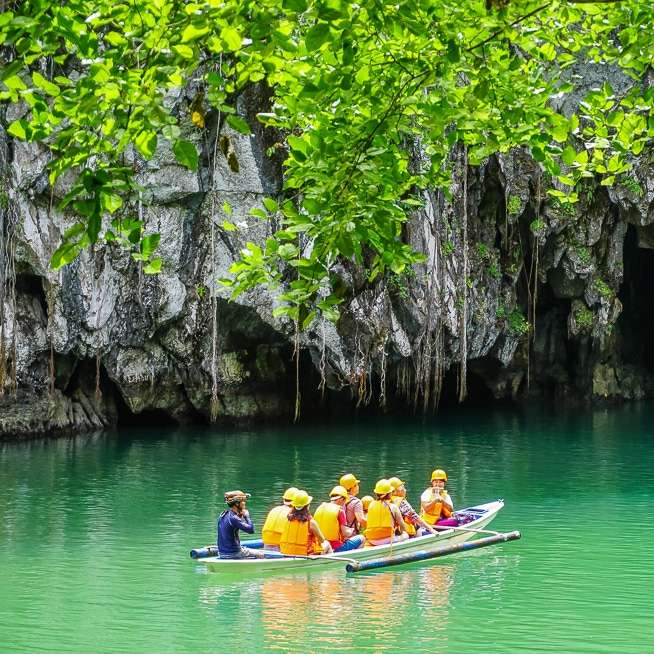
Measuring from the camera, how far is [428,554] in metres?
13.1

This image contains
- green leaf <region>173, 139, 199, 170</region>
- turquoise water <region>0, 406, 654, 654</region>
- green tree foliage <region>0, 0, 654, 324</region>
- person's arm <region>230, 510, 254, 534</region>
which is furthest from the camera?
person's arm <region>230, 510, 254, 534</region>

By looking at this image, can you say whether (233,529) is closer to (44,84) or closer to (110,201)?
(110,201)

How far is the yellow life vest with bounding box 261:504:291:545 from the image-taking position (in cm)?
1277

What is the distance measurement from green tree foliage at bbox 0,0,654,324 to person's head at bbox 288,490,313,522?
23.7ft

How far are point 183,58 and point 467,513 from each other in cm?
1183

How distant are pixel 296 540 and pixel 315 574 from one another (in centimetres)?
47

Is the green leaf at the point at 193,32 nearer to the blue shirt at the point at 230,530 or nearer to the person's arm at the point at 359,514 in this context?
the blue shirt at the point at 230,530

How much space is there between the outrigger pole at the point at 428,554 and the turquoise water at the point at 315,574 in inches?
4.7

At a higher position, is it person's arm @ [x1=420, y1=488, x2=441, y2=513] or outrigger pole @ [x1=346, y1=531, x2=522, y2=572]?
person's arm @ [x1=420, y1=488, x2=441, y2=513]

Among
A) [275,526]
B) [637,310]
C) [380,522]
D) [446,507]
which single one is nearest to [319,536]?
[275,526]

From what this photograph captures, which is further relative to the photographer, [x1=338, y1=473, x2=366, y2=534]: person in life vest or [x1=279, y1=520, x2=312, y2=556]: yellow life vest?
[x1=338, y1=473, x2=366, y2=534]: person in life vest

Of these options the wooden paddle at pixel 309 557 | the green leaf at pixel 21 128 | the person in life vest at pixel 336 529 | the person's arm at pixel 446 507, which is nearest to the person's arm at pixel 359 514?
the person in life vest at pixel 336 529

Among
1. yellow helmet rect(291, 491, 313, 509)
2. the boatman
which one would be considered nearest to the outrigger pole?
yellow helmet rect(291, 491, 313, 509)

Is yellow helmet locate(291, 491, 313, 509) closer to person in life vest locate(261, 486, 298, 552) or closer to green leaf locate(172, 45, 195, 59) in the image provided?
person in life vest locate(261, 486, 298, 552)
